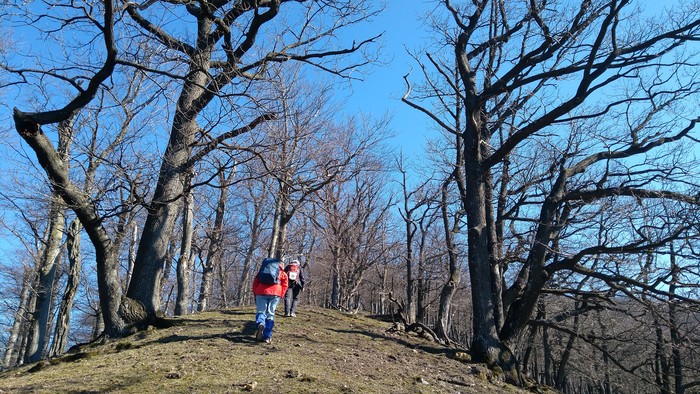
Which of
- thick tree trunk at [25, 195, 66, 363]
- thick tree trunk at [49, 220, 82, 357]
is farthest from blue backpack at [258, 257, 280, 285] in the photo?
thick tree trunk at [25, 195, 66, 363]

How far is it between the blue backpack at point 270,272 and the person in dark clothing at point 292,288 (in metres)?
2.57

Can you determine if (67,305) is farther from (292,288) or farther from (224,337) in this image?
(292,288)

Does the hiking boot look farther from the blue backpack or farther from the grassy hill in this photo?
the blue backpack

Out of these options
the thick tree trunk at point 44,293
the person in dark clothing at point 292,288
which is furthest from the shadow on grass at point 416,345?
the thick tree trunk at point 44,293

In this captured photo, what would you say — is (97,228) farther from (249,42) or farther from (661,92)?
(661,92)

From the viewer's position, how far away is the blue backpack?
7633 mm

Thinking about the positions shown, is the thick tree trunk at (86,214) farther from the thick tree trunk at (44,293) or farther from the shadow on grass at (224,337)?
the thick tree trunk at (44,293)

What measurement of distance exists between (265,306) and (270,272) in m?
0.55

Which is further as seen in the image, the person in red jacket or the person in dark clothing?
the person in dark clothing

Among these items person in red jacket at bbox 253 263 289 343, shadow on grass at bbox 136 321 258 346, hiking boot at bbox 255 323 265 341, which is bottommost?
shadow on grass at bbox 136 321 258 346

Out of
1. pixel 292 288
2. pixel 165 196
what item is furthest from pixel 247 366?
pixel 292 288

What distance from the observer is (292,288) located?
10.6 meters

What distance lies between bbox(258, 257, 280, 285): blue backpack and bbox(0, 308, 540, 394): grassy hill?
3.04 feet

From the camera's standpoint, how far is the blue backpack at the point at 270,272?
763 cm
